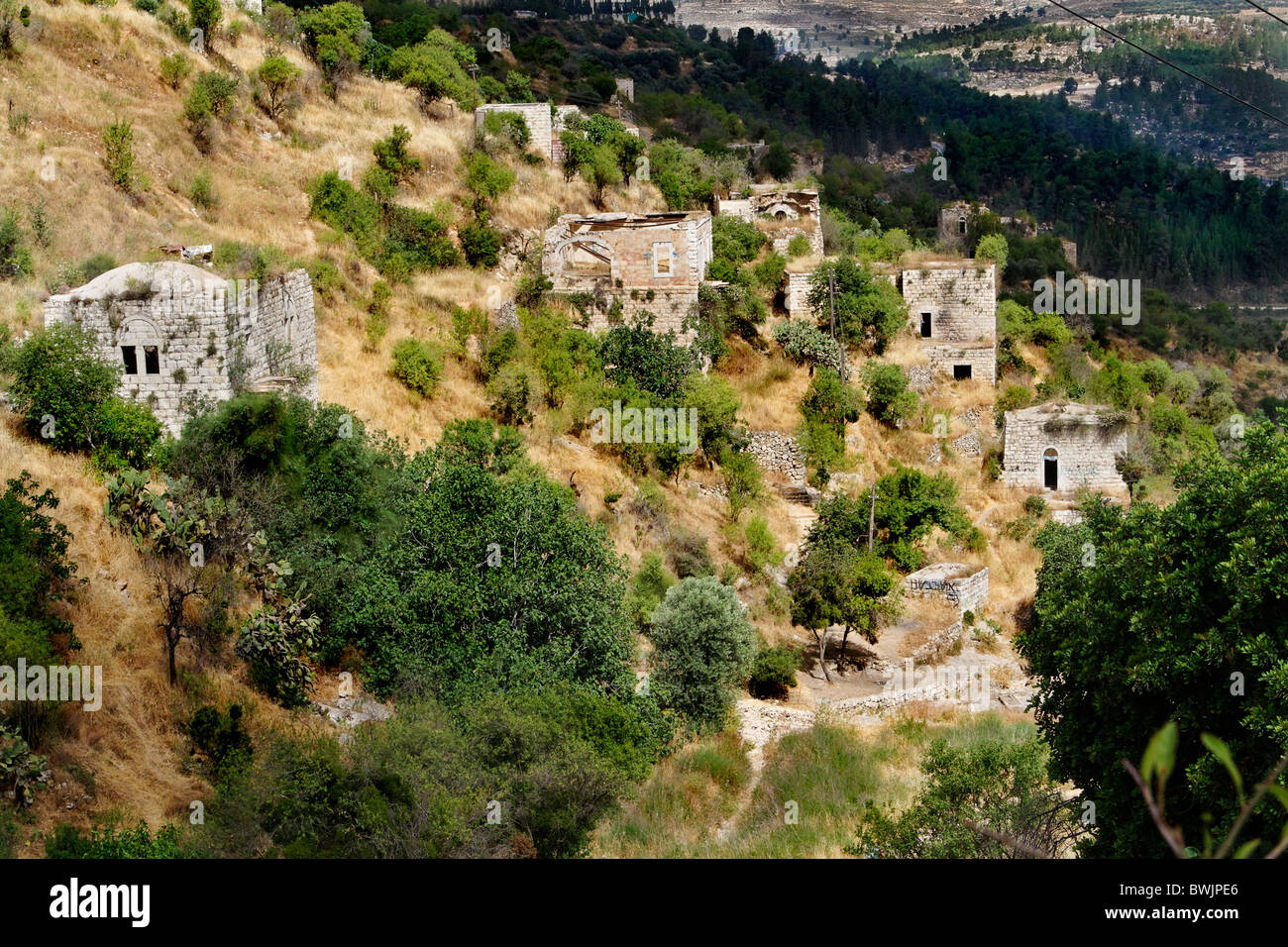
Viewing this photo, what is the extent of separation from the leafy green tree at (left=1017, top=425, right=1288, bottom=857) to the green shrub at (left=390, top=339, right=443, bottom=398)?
13461 millimetres

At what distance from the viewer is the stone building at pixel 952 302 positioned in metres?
34.6

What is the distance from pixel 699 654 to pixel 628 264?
38.4 ft

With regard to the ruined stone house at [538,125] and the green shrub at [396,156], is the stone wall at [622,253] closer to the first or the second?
the green shrub at [396,156]

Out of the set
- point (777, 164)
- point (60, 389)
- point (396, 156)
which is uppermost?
point (396, 156)

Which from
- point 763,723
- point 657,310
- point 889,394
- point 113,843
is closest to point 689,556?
point 763,723

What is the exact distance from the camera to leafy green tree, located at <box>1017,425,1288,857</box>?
10.3 m

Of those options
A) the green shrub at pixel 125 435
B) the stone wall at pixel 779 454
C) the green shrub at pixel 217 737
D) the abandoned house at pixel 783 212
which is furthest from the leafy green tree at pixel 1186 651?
the abandoned house at pixel 783 212

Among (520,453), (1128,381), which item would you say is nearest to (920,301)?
(1128,381)

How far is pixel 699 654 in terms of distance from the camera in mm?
19688

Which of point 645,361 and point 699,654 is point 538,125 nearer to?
point 645,361

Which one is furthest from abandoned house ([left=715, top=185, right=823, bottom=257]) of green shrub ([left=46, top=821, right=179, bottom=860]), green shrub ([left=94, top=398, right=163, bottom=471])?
green shrub ([left=46, top=821, right=179, bottom=860])

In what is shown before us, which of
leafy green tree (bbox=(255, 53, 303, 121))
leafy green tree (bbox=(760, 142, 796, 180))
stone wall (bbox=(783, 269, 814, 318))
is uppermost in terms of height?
leafy green tree (bbox=(255, 53, 303, 121))

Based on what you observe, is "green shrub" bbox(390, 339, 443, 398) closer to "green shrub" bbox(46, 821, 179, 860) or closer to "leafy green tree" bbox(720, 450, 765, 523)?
"leafy green tree" bbox(720, 450, 765, 523)

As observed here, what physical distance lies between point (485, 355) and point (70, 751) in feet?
44.0
